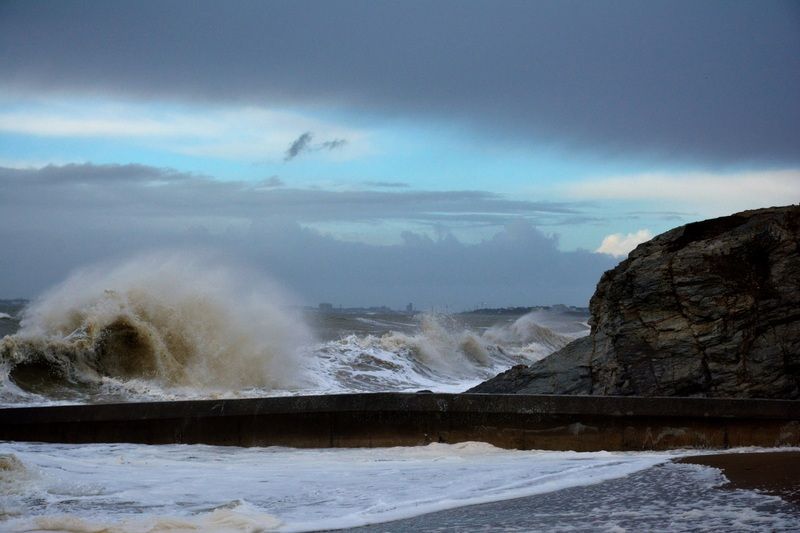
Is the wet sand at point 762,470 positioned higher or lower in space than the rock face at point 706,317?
lower

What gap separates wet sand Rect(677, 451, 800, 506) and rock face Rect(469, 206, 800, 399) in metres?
2.37

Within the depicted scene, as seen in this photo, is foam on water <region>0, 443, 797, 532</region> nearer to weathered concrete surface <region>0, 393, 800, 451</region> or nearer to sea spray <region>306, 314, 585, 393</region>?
weathered concrete surface <region>0, 393, 800, 451</region>

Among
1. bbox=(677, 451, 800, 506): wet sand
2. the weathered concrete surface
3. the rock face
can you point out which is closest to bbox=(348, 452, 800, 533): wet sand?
bbox=(677, 451, 800, 506): wet sand

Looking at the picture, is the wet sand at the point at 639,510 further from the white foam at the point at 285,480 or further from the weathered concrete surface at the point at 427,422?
the weathered concrete surface at the point at 427,422

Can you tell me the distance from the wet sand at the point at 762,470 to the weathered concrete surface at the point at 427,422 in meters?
0.53

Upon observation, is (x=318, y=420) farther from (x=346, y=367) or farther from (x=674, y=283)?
(x=346, y=367)

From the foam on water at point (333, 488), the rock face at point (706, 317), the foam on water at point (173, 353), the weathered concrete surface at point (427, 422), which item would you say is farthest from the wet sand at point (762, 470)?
the foam on water at point (173, 353)

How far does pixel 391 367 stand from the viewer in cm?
2111

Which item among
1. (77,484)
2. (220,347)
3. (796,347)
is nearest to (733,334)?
(796,347)

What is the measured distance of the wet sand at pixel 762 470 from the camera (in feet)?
19.3

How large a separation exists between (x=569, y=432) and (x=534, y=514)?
288cm

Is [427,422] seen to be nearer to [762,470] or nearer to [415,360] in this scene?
[762,470]

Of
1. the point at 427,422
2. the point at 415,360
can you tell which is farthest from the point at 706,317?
the point at 415,360

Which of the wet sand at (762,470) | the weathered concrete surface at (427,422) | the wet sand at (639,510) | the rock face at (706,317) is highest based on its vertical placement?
the rock face at (706,317)
